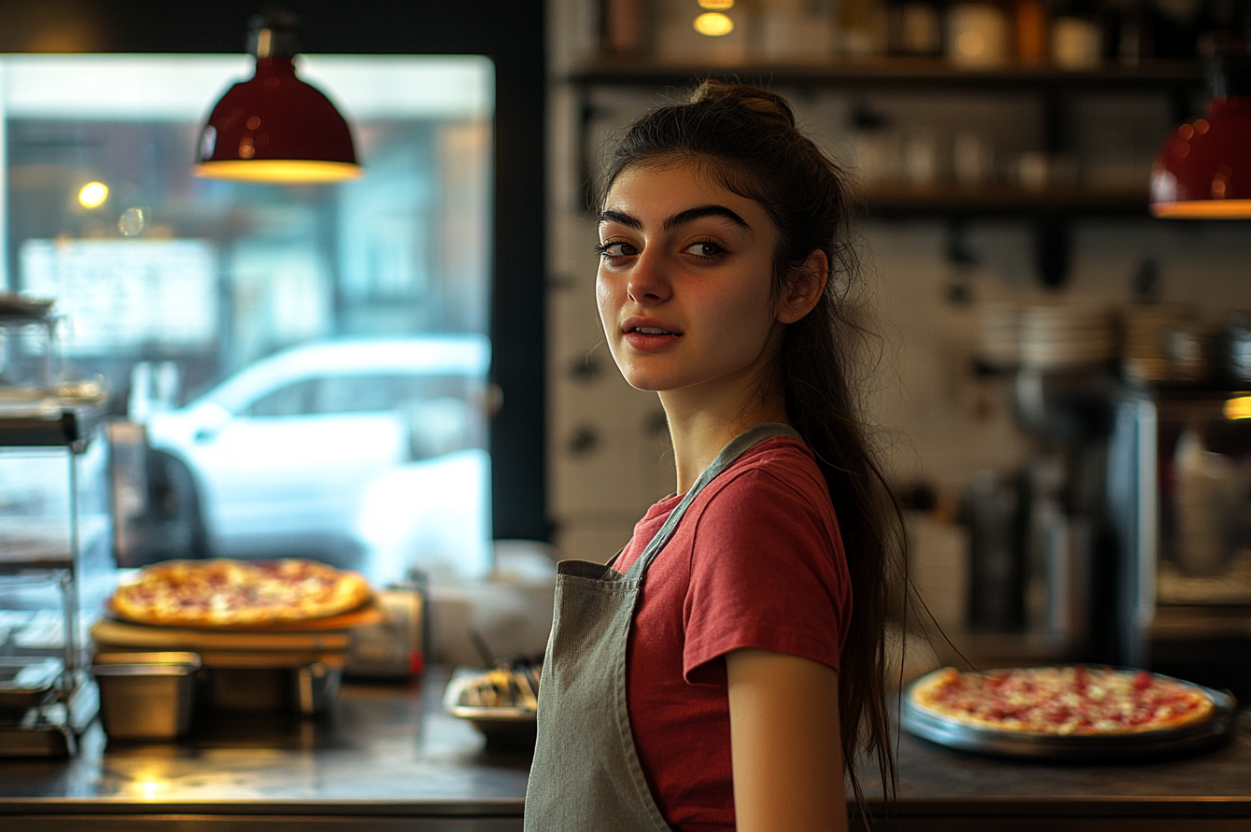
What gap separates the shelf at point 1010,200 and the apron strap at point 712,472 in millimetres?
2561

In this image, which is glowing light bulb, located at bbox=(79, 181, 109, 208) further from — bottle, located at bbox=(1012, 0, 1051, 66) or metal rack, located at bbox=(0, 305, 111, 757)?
bottle, located at bbox=(1012, 0, 1051, 66)

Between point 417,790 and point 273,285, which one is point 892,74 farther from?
point 417,790

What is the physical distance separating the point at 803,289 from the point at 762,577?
1.14 feet

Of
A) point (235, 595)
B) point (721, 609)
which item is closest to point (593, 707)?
point (721, 609)

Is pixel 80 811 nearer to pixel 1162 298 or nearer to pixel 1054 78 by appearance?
pixel 1054 78

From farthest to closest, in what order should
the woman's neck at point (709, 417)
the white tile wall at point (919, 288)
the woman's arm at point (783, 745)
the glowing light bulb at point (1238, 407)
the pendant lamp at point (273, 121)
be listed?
the white tile wall at point (919, 288) < the glowing light bulb at point (1238, 407) < the pendant lamp at point (273, 121) < the woman's neck at point (709, 417) < the woman's arm at point (783, 745)

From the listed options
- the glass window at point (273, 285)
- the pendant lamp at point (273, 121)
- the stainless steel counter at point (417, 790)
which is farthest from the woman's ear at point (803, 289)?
the glass window at point (273, 285)

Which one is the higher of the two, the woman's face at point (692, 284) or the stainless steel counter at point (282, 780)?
the woman's face at point (692, 284)

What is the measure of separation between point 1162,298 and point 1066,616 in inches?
45.2

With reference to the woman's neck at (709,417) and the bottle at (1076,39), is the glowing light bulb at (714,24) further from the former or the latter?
the woman's neck at (709,417)

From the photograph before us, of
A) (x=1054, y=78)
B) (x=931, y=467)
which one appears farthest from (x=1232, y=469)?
(x=1054, y=78)

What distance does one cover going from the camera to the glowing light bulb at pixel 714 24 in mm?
3469

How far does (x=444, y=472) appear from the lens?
380 cm

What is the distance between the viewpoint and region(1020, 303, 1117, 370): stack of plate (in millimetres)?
3475
